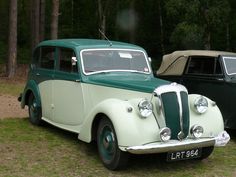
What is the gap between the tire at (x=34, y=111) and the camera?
9219 mm

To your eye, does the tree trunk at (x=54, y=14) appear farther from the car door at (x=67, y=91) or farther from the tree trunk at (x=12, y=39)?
the car door at (x=67, y=91)

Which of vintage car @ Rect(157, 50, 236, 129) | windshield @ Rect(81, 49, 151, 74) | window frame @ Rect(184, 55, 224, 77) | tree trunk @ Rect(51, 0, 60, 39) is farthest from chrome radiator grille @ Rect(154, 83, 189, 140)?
tree trunk @ Rect(51, 0, 60, 39)

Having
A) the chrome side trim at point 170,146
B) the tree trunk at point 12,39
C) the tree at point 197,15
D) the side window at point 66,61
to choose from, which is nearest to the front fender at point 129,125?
the chrome side trim at point 170,146

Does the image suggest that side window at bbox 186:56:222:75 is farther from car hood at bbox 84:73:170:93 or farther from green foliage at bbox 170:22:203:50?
green foliage at bbox 170:22:203:50

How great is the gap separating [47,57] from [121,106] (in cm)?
302

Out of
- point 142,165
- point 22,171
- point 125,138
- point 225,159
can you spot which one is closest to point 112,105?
point 125,138

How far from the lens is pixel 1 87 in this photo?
56.1 feet

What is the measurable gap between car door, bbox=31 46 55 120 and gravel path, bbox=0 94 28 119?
1.89 m

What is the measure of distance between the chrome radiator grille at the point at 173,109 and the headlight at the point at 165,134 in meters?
0.13

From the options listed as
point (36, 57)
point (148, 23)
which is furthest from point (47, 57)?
point (148, 23)

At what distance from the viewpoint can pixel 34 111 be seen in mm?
9469

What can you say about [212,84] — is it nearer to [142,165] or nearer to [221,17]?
[142,165]

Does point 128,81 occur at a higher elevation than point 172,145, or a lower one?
higher

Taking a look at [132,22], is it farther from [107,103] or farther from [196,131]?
[196,131]
